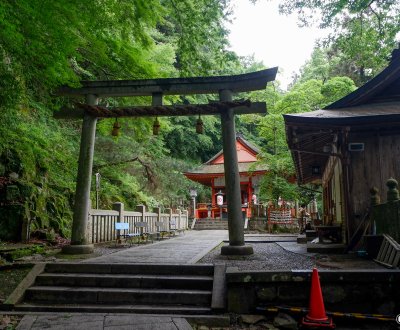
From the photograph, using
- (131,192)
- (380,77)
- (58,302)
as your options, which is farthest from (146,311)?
(131,192)

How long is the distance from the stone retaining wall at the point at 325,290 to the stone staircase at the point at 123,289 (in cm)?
42

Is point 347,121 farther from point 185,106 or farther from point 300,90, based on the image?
point 300,90

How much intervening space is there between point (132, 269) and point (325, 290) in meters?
3.34

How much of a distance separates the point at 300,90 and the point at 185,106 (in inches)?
572

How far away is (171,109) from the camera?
8695mm

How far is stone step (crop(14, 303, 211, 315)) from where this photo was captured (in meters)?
4.95

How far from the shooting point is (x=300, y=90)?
2111 cm

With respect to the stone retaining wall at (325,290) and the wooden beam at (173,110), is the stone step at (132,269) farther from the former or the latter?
the wooden beam at (173,110)

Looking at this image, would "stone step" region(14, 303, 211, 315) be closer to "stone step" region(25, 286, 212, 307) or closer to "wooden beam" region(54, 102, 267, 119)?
"stone step" region(25, 286, 212, 307)

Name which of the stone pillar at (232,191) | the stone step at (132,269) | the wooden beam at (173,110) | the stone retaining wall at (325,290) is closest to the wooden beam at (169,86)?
the stone pillar at (232,191)

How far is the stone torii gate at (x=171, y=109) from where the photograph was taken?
830 centimetres

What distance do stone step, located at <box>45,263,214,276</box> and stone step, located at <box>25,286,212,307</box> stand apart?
1.87 feet

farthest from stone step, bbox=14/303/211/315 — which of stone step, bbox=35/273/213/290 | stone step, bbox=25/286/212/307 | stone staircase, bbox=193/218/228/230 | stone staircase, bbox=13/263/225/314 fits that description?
stone staircase, bbox=193/218/228/230

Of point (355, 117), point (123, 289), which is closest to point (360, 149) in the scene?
point (355, 117)
